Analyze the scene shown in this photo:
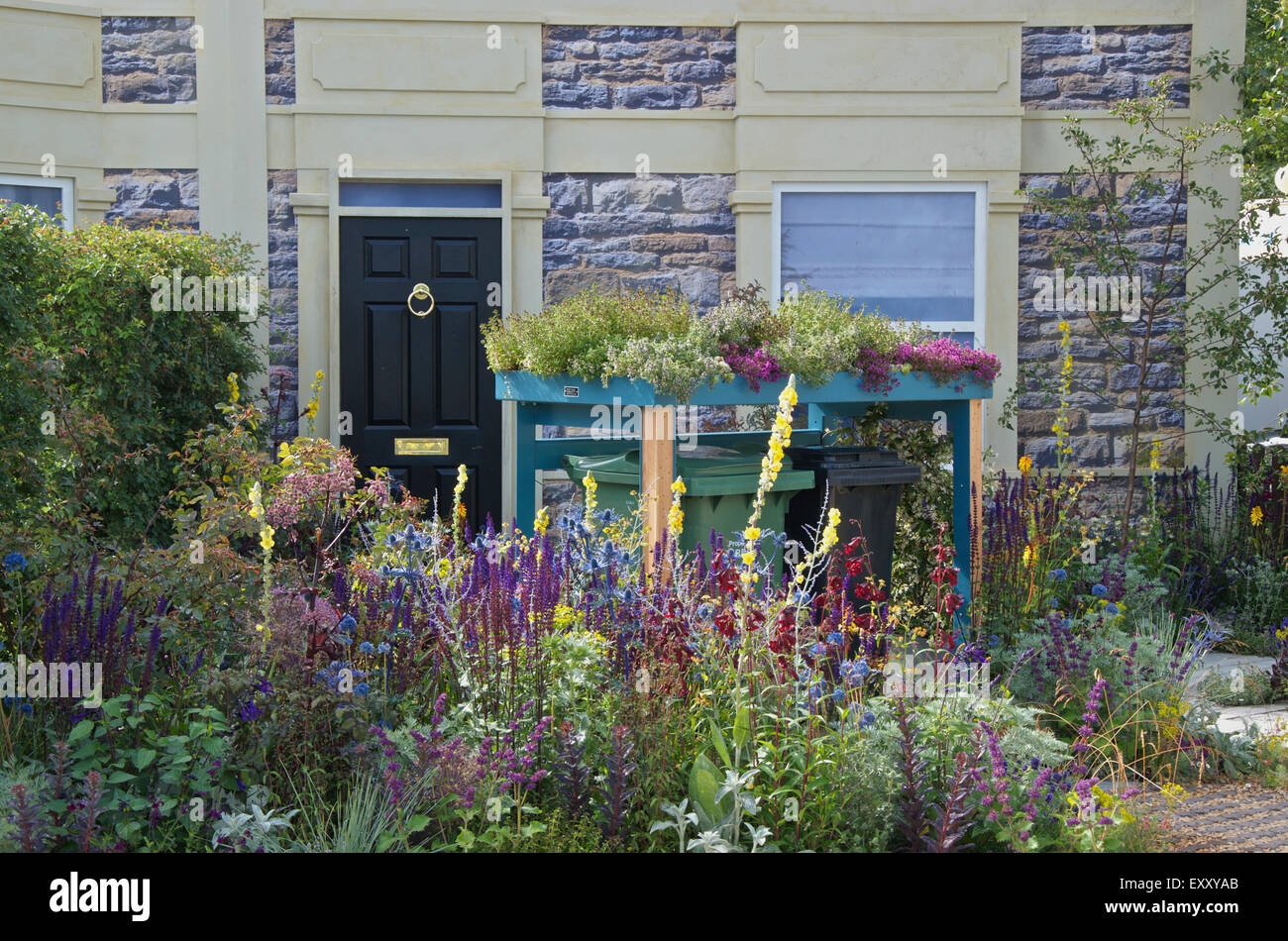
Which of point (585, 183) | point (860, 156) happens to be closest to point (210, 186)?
point (585, 183)

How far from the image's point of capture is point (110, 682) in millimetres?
3322

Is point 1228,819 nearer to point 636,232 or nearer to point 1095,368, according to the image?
point 1095,368

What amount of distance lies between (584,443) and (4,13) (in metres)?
4.63

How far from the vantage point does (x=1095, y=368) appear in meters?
7.93

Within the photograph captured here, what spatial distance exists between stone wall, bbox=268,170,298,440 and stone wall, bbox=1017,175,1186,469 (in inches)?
189

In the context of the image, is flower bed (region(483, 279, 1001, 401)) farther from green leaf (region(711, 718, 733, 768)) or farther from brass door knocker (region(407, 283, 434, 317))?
brass door knocker (region(407, 283, 434, 317))

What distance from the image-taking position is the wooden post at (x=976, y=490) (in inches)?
228

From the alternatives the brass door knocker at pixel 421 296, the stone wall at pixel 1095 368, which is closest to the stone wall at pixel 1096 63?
the stone wall at pixel 1095 368

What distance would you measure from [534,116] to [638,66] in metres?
0.78

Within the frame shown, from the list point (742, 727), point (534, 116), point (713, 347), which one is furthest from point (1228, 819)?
point (534, 116)

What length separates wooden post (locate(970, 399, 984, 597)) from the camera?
5793mm

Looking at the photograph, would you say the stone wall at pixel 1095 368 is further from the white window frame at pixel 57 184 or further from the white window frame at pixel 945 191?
the white window frame at pixel 57 184

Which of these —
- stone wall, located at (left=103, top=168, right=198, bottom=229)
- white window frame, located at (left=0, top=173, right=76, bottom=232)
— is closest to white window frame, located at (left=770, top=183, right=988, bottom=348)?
stone wall, located at (left=103, top=168, right=198, bottom=229)

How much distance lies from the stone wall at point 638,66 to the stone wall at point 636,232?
19.5 inches
